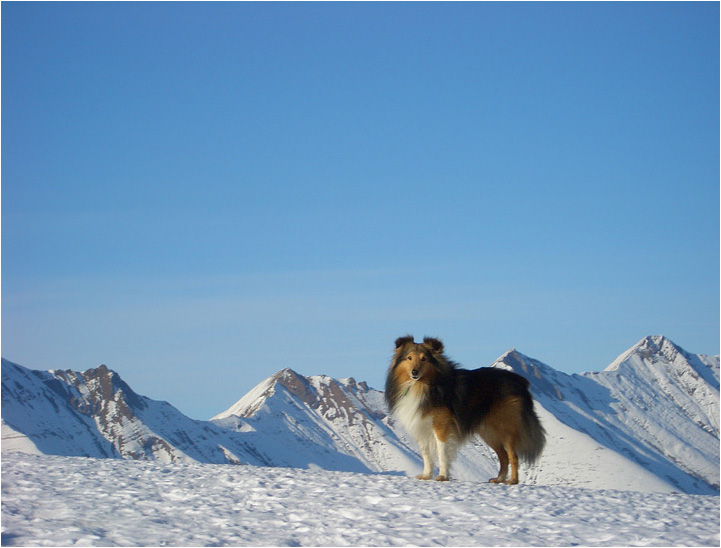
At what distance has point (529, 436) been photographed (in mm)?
16891

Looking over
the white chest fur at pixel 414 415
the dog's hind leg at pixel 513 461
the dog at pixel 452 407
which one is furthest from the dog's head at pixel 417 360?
the dog's hind leg at pixel 513 461

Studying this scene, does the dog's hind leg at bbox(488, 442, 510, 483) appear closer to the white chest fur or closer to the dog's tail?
the dog's tail

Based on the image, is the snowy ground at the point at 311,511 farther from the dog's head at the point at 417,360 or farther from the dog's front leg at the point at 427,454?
the dog's head at the point at 417,360

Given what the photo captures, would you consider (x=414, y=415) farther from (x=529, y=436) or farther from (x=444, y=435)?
(x=529, y=436)

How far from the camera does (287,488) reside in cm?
1455

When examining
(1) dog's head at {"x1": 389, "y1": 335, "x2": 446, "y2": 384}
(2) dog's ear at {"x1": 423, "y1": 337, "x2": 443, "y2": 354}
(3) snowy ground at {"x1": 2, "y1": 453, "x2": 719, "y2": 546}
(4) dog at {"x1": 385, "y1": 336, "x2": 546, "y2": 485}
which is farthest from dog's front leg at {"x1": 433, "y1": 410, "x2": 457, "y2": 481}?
(2) dog's ear at {"x1": 423, "y1": 337, "x2": 443, "y2": 354}

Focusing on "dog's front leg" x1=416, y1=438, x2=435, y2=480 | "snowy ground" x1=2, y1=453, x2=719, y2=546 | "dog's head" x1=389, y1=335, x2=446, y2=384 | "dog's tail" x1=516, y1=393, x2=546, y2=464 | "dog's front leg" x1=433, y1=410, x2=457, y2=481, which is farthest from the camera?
"dog's tail" x1=516, y1=393, x2=546, y2=464

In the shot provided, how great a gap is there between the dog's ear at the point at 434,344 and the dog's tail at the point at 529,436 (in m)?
1.88

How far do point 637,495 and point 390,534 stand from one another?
597 cm

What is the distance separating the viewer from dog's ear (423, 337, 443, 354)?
1669cm

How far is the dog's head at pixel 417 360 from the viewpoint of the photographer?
1633 centimetres

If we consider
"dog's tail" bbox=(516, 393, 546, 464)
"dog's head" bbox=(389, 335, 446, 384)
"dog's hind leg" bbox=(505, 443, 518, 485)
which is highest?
"dog's head" bbox=(389, 335, 446, 384)

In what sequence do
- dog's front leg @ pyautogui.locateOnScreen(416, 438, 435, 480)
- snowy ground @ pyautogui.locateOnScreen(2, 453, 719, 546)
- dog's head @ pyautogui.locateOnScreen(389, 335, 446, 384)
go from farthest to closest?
dog's front leg @ pyautogui.locateOnScreen(416, 438, 435, 480), dog's head @ pyautogui.locateOnScreen(389, 335, 446, 384), snowy ground @ pyautogui.locateOnScreen(2, 453, 719, 546)

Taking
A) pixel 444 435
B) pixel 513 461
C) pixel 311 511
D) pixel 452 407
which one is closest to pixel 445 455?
pixel 444 435
